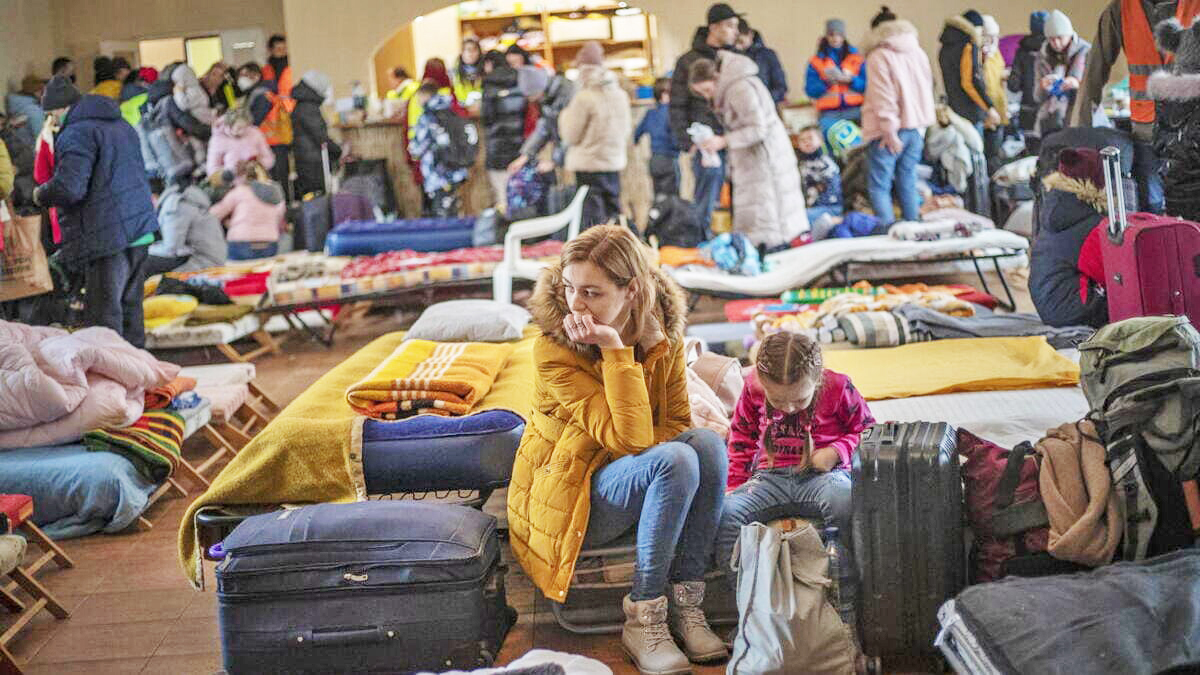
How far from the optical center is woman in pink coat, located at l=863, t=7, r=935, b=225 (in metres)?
8.85

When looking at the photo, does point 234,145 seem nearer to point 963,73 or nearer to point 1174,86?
point 963,73

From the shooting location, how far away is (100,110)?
6480mm

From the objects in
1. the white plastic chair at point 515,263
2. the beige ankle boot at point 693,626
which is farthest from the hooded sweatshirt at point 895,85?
the beige ankle boot at point 693,626

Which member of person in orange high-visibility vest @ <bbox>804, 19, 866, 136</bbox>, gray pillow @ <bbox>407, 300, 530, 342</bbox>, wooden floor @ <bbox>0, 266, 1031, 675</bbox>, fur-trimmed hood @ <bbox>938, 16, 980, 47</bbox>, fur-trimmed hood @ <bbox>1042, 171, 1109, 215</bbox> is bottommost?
wooden floor @ <bbox>0, 266, 1031, 675</bbox>

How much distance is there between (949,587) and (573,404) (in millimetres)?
958

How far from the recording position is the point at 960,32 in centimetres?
1055

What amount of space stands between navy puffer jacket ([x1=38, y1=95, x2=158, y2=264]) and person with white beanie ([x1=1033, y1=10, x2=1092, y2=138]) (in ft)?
19.9

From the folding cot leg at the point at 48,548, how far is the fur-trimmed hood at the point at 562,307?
1816 millimetres

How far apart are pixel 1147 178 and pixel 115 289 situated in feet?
15.0

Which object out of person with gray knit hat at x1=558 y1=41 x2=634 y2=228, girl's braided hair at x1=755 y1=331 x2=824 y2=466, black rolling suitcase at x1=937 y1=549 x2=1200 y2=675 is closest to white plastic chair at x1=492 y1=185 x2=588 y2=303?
person with gray knit hat at x1=558 y1=41 x2=634 y2=228

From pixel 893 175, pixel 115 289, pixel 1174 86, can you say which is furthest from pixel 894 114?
pixel 115 289

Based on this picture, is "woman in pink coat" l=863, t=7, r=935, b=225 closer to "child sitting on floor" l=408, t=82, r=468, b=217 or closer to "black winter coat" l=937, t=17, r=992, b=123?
"black winter coat" l=937, t=17, r=992, b=123

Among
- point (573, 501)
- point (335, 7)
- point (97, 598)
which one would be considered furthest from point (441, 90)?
point (573, 501)

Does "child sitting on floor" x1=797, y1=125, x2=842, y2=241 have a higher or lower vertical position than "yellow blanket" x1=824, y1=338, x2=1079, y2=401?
higher
